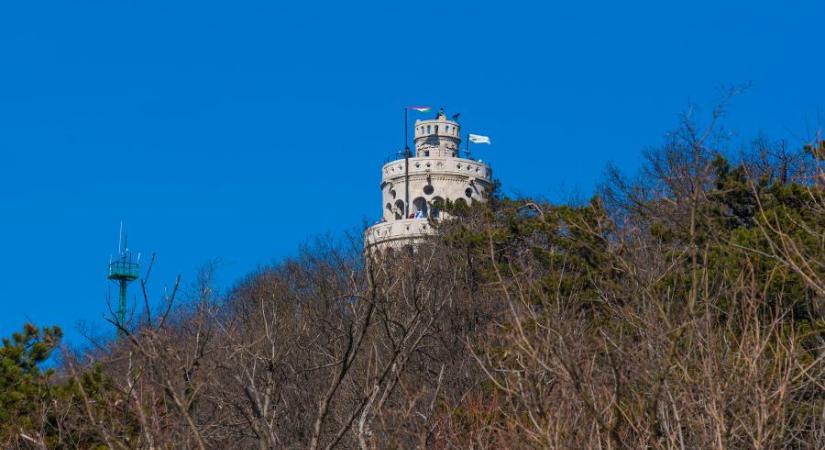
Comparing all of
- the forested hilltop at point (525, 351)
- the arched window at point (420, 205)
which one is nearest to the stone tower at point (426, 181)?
the arched window at point (420, 205)

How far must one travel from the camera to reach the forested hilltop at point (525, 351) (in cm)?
891

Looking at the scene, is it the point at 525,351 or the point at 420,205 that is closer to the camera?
the point at 525,351

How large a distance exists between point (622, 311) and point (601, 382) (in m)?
1.49

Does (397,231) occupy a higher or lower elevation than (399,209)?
lower

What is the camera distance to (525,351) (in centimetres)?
826

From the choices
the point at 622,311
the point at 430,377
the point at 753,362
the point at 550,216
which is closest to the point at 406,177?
the point at 550,216

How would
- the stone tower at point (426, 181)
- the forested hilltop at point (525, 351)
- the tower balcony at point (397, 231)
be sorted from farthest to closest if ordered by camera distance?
the stone tower at point (426, 181) < the tower balcony at point (397, 231) < the forested hilltop at point (525, 351)

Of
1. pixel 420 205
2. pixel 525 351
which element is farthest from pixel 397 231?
pixel 525 351

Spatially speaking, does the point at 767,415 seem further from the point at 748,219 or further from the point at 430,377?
the point at 748,219

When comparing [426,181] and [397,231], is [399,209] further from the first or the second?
[397,231]

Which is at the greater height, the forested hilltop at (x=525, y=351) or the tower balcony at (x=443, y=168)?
the tower balcony at (x=443, y=168)

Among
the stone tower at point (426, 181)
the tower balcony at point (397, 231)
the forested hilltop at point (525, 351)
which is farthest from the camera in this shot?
the stone tower at point (426, 181)

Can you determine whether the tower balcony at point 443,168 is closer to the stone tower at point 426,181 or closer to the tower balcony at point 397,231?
the stone tower at point 426,181

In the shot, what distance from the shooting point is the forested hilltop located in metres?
8.91
